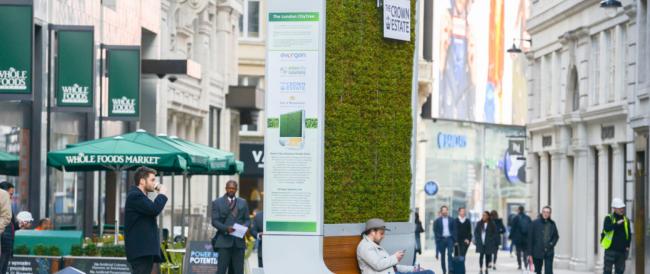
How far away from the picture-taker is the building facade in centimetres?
4197

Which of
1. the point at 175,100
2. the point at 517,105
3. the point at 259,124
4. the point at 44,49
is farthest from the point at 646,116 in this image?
the point at 517,105

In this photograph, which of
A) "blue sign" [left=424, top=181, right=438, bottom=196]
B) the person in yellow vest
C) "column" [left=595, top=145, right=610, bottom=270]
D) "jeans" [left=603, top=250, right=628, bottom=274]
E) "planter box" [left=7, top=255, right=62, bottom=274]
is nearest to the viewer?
"planter box" [left=7, top=255, right=62, bottom=274]

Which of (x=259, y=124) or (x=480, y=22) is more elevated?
(x=480, y=22)

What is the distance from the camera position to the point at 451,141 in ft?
252

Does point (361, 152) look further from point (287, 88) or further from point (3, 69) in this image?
point (3, 69)

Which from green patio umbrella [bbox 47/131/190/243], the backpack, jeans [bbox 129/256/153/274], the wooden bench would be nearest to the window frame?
the backpack

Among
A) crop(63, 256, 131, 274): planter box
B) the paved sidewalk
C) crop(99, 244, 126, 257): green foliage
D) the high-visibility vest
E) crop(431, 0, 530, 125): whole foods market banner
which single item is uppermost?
crop(431, 0, 530, 125): whole foods market banner

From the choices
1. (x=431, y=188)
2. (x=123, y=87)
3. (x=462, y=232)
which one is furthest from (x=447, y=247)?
(x=431, y=188)

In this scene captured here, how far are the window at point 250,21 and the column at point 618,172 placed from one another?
105ft

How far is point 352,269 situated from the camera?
62.1 feet

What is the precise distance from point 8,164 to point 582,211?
783 inches

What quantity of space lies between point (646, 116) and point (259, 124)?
39476 millimetres

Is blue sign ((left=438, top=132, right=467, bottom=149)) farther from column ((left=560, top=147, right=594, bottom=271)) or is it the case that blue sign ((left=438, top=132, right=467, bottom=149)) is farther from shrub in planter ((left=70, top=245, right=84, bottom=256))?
shrub in planter ((left=70, top=245, right=84, bottom=256))

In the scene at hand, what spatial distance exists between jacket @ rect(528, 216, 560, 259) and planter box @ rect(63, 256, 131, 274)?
11.4 meters
